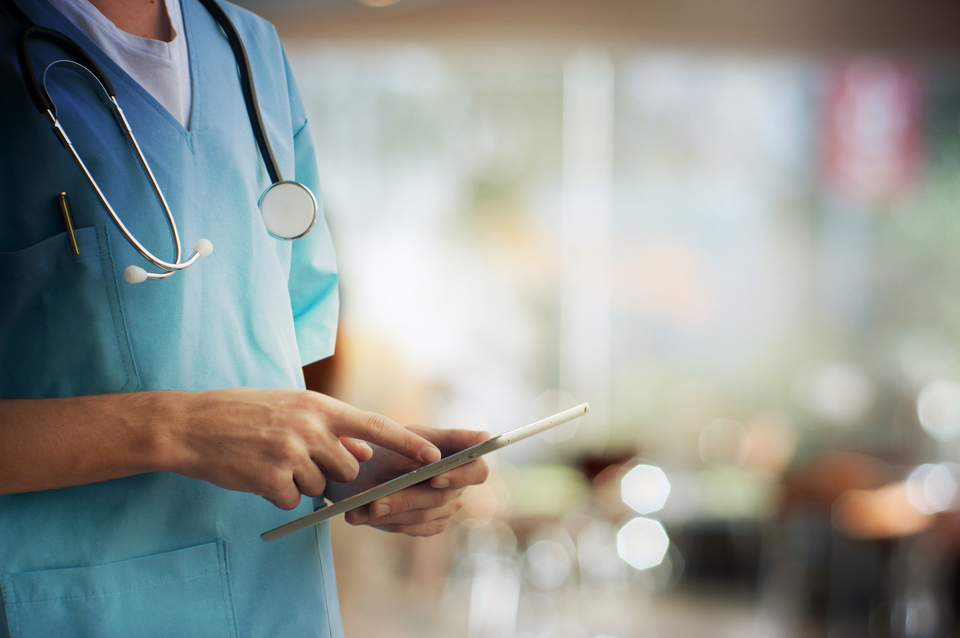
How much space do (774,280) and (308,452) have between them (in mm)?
2276

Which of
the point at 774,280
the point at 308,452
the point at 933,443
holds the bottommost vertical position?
the point at 933,443

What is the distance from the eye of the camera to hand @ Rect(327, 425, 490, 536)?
1.69 feet

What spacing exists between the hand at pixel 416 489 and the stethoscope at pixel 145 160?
23 cm

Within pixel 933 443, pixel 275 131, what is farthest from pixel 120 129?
pixel 933 443

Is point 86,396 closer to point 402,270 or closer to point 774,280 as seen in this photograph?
point 402,270

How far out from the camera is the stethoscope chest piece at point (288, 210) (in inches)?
21.6

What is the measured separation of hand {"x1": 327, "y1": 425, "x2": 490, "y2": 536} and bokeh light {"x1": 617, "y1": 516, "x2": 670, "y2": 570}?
5.93 feet

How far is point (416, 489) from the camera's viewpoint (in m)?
0.53

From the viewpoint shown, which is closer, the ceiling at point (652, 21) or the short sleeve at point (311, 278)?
the short sleeve at point (311, 278)

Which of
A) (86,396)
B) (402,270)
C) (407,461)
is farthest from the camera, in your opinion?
(402,270)

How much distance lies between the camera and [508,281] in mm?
1206

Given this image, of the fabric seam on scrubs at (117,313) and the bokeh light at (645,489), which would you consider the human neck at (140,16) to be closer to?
the fabric seam on scrubs at (117,313)

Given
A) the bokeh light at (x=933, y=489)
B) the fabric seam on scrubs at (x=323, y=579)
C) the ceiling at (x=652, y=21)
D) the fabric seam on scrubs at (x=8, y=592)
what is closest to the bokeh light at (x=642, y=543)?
the bokeh light at (x=933, y=489)

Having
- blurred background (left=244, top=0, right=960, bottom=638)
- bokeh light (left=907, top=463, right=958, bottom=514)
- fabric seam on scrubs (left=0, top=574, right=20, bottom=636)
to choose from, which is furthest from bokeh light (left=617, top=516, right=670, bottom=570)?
fabric seam on scrubs (left=0, top=574, right=20, bottom=636)
